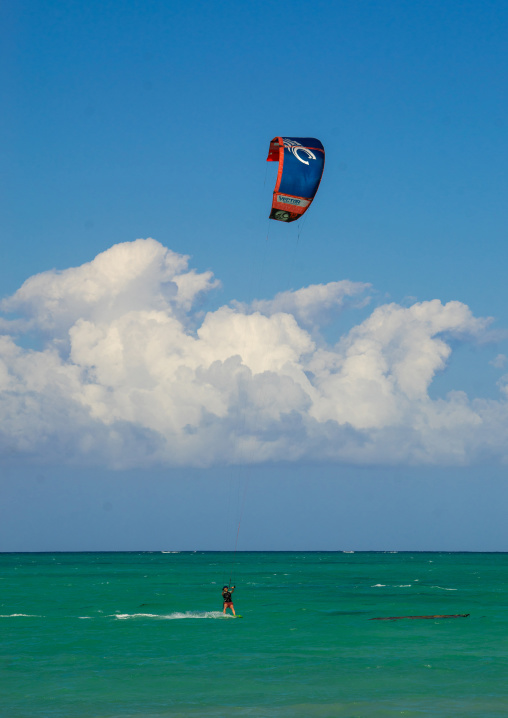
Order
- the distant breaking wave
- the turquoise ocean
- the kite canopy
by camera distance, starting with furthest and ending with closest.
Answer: the distant breaking wave < the kite canopy < the turquoise ocean

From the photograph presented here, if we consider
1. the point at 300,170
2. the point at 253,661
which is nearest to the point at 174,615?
the point at 253,661

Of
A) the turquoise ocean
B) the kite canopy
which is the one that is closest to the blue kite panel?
the kite canopy

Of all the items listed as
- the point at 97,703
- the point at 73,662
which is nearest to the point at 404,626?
the point at 73,662

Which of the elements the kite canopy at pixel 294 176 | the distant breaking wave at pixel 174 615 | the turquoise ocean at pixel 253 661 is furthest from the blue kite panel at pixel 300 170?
the distant breaking wave at pixel 174 615

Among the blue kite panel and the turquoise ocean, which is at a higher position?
the blue kite panel

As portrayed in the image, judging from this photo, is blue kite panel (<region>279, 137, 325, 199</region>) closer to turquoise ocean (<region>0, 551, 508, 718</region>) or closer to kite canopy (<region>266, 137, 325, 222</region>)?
kite canopy (<region>266, 137, 325, 222</region>)

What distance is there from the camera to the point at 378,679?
26.5 meters

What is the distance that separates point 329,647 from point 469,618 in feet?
49.7

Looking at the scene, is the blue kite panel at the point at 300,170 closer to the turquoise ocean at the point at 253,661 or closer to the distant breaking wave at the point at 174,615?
the turquoise ocean at the point at 253,661

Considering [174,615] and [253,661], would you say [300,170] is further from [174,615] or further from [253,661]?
[174,615]

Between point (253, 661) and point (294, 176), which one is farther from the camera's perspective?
point (294, 176)

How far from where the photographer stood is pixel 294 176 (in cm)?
A: 3039

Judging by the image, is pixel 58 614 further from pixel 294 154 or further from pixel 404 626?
pixel 294 154

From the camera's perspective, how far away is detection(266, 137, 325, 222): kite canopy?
30.3m
